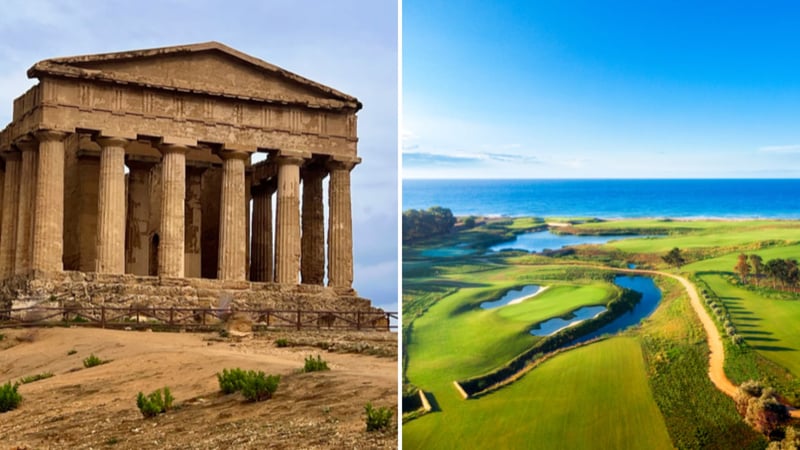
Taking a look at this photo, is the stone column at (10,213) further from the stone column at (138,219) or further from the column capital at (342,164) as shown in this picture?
the column capital at (342,164)

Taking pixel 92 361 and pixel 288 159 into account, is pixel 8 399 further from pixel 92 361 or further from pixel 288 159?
pixel 288 159

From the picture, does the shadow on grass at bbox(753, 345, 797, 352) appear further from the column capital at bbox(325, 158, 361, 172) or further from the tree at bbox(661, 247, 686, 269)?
the column capital at bbox(325, 158, 361, 172)

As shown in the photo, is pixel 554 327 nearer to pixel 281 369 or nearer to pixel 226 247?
pixel 281 369

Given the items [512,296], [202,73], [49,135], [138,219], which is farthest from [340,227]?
[512,296]

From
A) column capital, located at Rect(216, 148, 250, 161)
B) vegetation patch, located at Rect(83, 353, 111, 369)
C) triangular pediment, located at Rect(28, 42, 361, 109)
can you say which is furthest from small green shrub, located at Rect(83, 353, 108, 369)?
column capital, located at Rect(216, 148, 250, 161)

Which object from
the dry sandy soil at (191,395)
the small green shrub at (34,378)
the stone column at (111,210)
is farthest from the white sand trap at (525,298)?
the stone column at (111,210)

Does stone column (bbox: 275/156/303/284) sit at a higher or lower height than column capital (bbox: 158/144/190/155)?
lower
